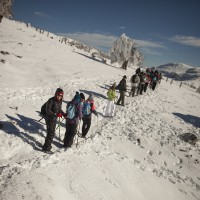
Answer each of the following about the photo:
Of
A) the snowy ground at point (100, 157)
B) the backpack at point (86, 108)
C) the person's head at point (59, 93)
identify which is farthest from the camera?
the backpack at point (86, 108)

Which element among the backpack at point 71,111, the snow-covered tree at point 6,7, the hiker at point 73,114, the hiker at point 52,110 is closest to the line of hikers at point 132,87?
the hiker at point 73,114

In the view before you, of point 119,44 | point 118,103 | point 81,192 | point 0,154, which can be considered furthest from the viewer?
point 119,44

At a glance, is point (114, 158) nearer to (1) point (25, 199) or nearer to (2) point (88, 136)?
(2) point (88, 136)

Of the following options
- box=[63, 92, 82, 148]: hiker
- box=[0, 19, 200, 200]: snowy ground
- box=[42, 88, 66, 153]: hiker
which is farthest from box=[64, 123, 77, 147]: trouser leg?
box=[42, 88, 66, 153]: hiker

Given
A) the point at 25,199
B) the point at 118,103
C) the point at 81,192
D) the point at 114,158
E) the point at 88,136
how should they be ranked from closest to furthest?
the point at 25,199 < the point at 81,192 < the point at 114,158 < the point at 88,136 < the point at 118,103

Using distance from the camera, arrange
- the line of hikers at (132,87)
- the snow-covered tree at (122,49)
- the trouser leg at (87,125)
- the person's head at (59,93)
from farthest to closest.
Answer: the snow-covered tree at (122,49), the line of hikers at (132,87), the trouser leg at (87,125), the person's head at (59,93)

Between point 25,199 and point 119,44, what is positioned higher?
→ point 119,44

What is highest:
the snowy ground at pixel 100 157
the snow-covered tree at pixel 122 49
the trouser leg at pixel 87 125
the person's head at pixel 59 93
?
the snow-covered tree at pixel 122 49

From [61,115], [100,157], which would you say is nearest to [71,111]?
[61,115]

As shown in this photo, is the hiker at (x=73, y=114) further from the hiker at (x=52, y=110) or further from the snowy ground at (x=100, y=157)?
the snowy ground at (x=100, y=157)

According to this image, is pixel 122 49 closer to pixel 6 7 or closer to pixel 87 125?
pixel 6 7

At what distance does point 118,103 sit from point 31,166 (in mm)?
10517

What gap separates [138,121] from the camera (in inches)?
525

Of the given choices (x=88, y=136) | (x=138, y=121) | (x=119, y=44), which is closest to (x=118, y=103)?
(x=138, y=121)
